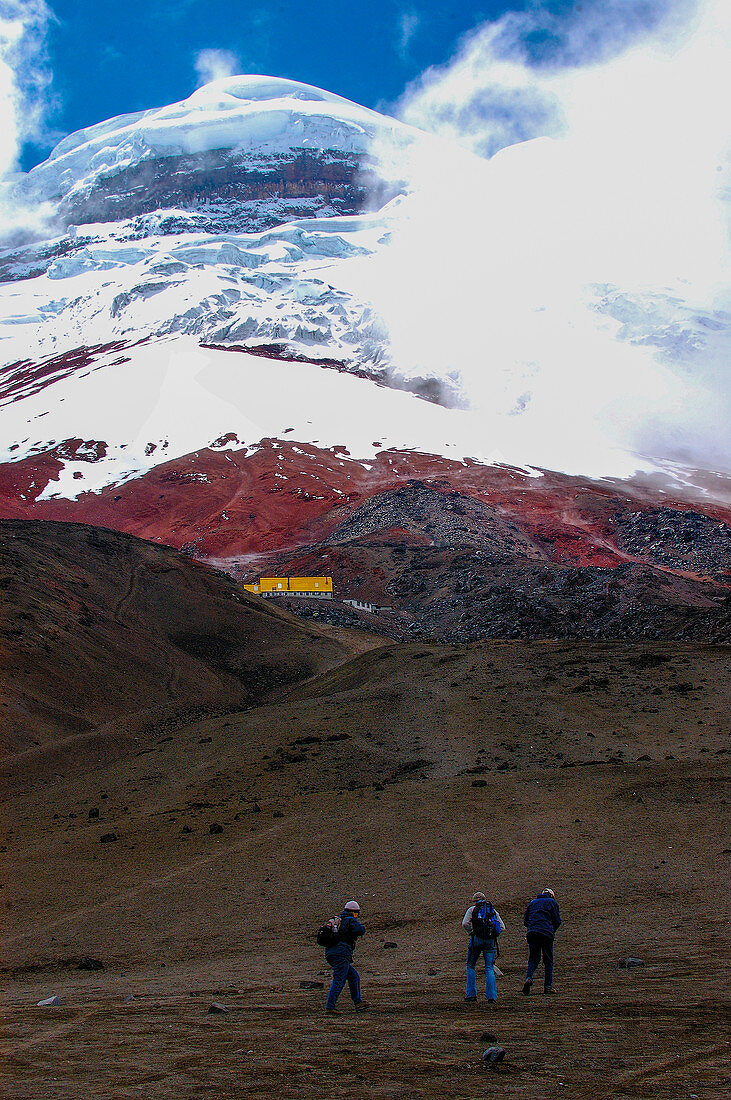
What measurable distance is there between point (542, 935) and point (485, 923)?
0.73 m

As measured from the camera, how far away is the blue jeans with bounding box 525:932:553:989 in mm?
9172

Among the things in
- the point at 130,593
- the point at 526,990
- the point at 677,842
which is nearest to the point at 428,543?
the point at 130,593

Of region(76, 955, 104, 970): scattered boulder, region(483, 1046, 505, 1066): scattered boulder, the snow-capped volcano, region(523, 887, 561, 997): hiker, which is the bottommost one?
region(76, 955, 104, 970): scattered boulder

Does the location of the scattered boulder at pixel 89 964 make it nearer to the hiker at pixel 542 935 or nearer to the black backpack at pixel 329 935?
the black backpack at pixel 329 935

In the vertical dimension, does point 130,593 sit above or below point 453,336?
below

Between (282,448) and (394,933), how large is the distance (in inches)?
4024

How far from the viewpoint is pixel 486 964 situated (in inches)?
350

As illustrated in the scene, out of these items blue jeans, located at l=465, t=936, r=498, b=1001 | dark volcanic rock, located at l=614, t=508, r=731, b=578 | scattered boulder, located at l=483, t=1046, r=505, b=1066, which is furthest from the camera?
dark volcanic rock, located at l=614, t=508, r=731, b=578

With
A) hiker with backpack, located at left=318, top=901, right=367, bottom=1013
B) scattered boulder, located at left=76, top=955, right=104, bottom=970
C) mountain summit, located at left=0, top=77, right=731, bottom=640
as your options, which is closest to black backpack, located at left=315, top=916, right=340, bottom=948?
hiker with backpack, located at left=318, top=901, right=367, bottom=1013

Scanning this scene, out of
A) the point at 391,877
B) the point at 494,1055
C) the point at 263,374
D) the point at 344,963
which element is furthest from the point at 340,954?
the point at 263,374

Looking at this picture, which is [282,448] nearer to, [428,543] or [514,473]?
[514,473]

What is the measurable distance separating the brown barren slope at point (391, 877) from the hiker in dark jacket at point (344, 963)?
0.79ft

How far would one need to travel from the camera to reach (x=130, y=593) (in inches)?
1715

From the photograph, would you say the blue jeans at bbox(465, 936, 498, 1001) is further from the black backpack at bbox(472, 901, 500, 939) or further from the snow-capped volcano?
the snow-capped volcano
